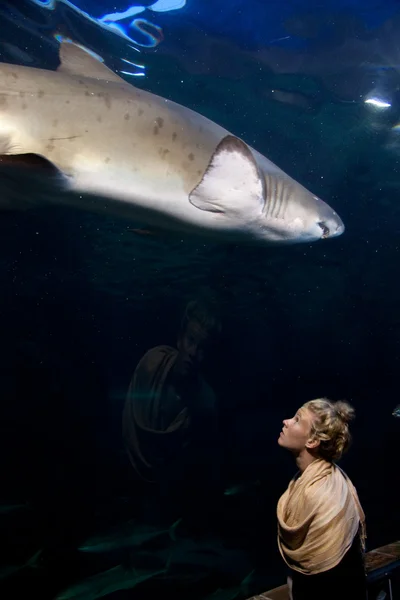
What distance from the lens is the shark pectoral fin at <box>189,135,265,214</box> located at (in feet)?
10.5

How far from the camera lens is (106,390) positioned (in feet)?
85.7

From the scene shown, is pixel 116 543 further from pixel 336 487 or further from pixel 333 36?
pixel 333 36

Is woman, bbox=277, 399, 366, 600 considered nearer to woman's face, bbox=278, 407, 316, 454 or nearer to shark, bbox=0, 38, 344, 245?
woman's face, bbox=278, 407, 316, 454

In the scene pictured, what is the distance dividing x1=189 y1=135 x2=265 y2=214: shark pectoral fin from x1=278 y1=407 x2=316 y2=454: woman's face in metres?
1.90

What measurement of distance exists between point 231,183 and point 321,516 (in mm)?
2659

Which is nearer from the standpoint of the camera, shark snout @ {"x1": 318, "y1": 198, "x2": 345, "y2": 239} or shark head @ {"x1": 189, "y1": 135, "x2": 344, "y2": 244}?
shark head @ {"x1": 189, "y1": 135, "x2": 344, "y2": 244}

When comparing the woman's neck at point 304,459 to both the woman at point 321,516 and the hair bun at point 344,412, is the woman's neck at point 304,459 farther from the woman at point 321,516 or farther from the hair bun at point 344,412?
the hair bun at point 344,412

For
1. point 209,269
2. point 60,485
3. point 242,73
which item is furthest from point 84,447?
point 242,73

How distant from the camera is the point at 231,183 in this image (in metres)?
3.42

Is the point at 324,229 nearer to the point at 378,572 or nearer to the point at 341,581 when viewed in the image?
the point at 341,581

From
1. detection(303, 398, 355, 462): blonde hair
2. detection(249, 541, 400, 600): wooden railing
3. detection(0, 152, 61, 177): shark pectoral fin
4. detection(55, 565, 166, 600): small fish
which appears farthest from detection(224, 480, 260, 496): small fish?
detection(0, 152, 61, 177): shark pectoral fin

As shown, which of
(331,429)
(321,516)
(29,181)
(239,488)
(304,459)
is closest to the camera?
(321,516)

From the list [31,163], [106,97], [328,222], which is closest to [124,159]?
[106,97]

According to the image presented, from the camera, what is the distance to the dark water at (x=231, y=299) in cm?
664
